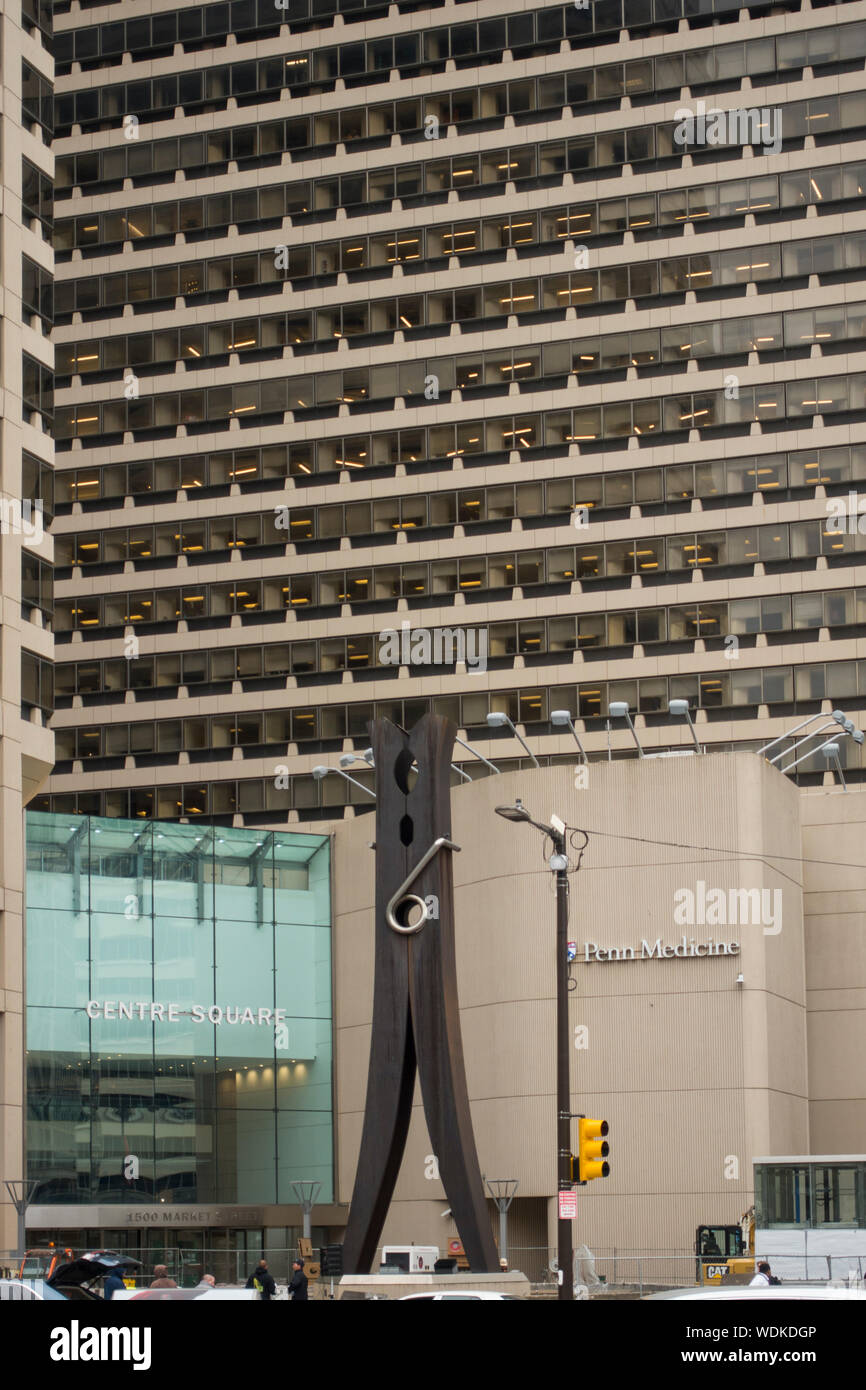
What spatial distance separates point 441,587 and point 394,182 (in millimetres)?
17541

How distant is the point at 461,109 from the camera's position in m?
84.1

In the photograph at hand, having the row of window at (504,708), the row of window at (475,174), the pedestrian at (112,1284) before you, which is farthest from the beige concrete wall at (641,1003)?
the row of window at (475,174)

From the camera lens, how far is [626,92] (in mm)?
81688

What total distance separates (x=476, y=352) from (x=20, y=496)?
1175 inches

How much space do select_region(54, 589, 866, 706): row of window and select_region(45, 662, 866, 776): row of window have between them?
57.0 inches

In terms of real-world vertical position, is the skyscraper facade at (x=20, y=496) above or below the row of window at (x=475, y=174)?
below

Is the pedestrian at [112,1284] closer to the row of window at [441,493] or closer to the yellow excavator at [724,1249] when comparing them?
the yellow excavator at [724,1249]

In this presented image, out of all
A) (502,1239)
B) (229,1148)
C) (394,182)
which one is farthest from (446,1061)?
(394,182)

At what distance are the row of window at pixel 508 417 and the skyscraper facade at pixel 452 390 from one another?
144 mm

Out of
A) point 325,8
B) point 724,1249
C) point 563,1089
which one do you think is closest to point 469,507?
point 325,8

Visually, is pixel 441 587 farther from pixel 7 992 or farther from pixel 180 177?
pixel 7 992

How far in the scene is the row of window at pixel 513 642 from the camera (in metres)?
76.5

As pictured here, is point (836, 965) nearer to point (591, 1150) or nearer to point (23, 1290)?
point (591, 1150)

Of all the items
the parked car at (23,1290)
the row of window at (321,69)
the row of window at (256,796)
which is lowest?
the parked car at (23,1290)
